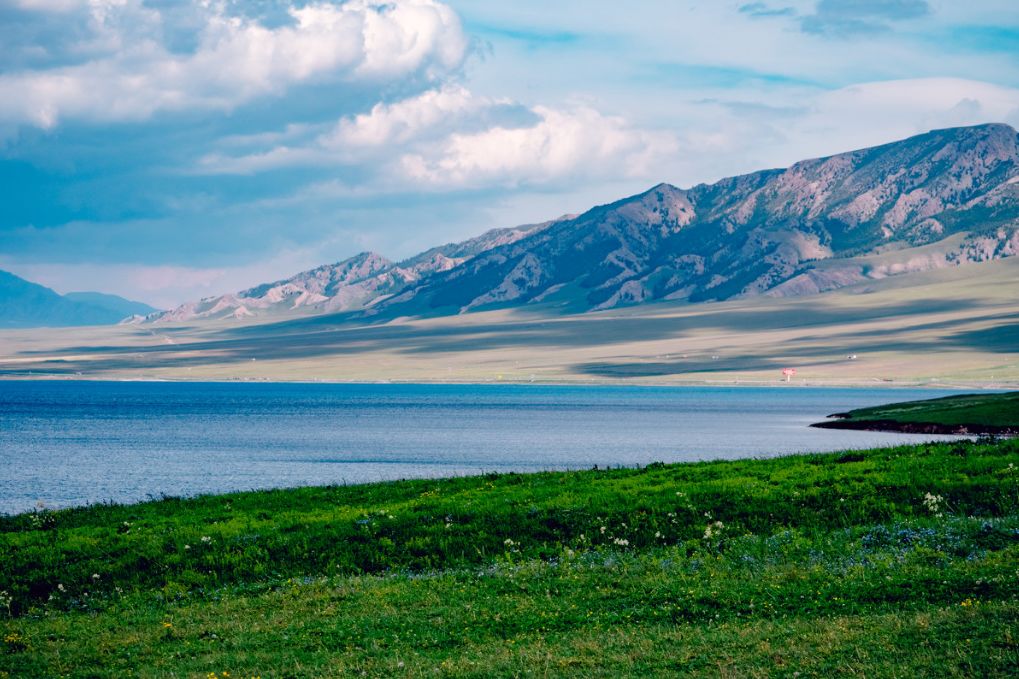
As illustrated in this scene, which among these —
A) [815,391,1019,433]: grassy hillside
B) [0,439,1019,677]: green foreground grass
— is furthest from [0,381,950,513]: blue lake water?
[0,439,1019,677]: green foreground grass

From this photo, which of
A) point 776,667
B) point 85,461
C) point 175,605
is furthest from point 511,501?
point 85,461

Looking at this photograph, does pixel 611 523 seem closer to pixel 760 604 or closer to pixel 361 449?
pixel 760 604

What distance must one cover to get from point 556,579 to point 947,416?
298ft

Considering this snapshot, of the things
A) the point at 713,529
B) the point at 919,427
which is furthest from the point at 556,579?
the point at 919,427

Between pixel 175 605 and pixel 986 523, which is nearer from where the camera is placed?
pixel 175 605

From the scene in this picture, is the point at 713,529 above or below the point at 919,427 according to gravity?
above

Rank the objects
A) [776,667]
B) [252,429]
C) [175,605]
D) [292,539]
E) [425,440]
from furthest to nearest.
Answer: [252,429]
[425,440]
[292,539]
[175,605]
[776,667]

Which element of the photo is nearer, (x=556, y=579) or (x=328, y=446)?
(x=556, y=579)

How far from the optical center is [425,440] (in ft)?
414

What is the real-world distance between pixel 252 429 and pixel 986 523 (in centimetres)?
13142

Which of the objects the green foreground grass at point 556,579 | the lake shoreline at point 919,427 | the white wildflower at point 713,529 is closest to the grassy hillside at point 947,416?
the lake shoreline at point 919,427

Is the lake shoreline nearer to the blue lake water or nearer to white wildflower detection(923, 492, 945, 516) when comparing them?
the blue lake water

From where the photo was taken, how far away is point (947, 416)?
344 ft

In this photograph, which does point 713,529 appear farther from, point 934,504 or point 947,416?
point 947,416
